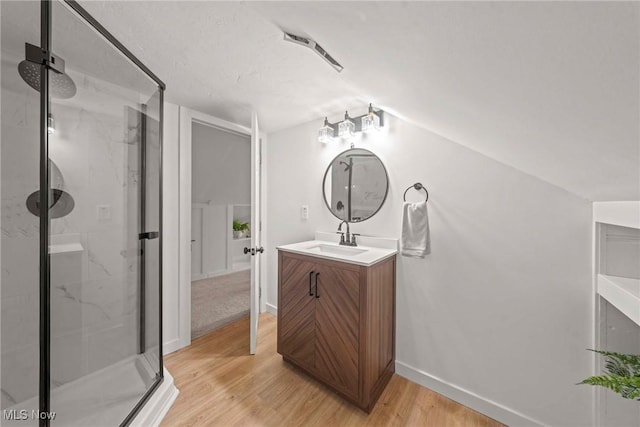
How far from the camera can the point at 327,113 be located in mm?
2092

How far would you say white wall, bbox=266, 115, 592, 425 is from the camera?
1186 millimetres

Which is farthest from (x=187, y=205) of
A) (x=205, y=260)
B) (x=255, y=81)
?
(x=205, y=260)

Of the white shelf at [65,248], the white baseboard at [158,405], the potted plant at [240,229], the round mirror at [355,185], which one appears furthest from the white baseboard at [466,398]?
the potted plant at [240,229]

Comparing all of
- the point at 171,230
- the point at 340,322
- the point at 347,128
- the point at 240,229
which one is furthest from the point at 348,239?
the point at 240,229

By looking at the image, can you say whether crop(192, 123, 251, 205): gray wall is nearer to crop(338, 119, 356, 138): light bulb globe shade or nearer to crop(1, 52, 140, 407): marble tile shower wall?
crop(1, 52, 140, 407): marble tile shower wall

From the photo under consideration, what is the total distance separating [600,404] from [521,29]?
5.35 feet

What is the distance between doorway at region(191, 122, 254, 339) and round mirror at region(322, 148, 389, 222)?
1307mm

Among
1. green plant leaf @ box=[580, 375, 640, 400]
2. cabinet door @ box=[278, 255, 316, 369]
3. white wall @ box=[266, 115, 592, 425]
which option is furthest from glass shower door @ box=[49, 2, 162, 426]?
green plant leaf @ box=[580, 375, 640, 400]

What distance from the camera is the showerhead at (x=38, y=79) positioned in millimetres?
982

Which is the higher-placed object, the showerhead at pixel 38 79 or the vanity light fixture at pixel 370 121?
the vanity light fixture at pixel 370 121

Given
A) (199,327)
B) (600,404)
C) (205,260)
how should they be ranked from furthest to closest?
(205,260), (199,327), (600,404)

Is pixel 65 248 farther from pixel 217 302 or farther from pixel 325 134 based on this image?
pixel 217 302

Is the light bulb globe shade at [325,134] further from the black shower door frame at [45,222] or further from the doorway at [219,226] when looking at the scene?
the black shower door frame at [45,222]

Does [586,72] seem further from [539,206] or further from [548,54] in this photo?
[539,206]
